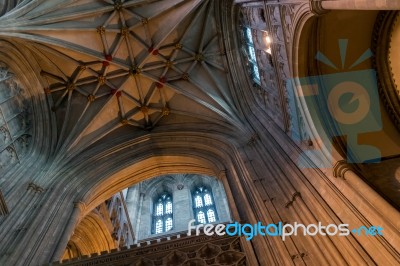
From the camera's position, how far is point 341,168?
215 inches

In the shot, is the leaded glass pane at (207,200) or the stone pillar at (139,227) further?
the leaded glass pane at (207,200)

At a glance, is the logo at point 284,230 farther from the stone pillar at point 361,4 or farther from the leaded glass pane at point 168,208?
the leaded glass pane at point 168,208

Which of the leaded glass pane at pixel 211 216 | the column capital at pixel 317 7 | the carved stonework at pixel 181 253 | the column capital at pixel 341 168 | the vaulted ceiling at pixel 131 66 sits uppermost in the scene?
the vaulted ceiling at pixel 131 66

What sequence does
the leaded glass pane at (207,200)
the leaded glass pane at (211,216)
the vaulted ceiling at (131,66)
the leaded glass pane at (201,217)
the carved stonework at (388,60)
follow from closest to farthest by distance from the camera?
the carved stonework at (388,60)
the vaulted ceiling at (131,66)
the leaded glass pane at (211,216)
the leaded glass pane at (201,217)
the leaded glass pane at (207,200)

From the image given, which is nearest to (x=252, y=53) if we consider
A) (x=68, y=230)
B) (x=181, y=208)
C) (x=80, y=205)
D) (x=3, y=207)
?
(x=80, y=205)

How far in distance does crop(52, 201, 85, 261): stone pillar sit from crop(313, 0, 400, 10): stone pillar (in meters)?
7.46

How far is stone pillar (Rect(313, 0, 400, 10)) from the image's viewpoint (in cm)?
358

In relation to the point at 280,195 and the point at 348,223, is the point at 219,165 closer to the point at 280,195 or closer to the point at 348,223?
the point at 280,195

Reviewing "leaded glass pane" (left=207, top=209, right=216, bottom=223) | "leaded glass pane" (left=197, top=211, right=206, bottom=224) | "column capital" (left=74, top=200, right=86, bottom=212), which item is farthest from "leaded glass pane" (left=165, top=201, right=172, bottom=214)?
"column capital" (left=74, top=200, right=86, bottom=212)

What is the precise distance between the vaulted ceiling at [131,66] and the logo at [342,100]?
14.0ft

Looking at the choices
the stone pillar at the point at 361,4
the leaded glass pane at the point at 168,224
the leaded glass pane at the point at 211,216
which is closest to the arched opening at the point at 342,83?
the stone pillar at the point at 361,4

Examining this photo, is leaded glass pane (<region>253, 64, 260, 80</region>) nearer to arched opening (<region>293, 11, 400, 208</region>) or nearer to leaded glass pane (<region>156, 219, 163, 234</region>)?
arched opening (<region>293, 11, 400, 208</region>)

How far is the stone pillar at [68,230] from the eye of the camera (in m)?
8.03

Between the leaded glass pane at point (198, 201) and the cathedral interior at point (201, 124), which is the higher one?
the leaded glass pane at point (198, 201)
